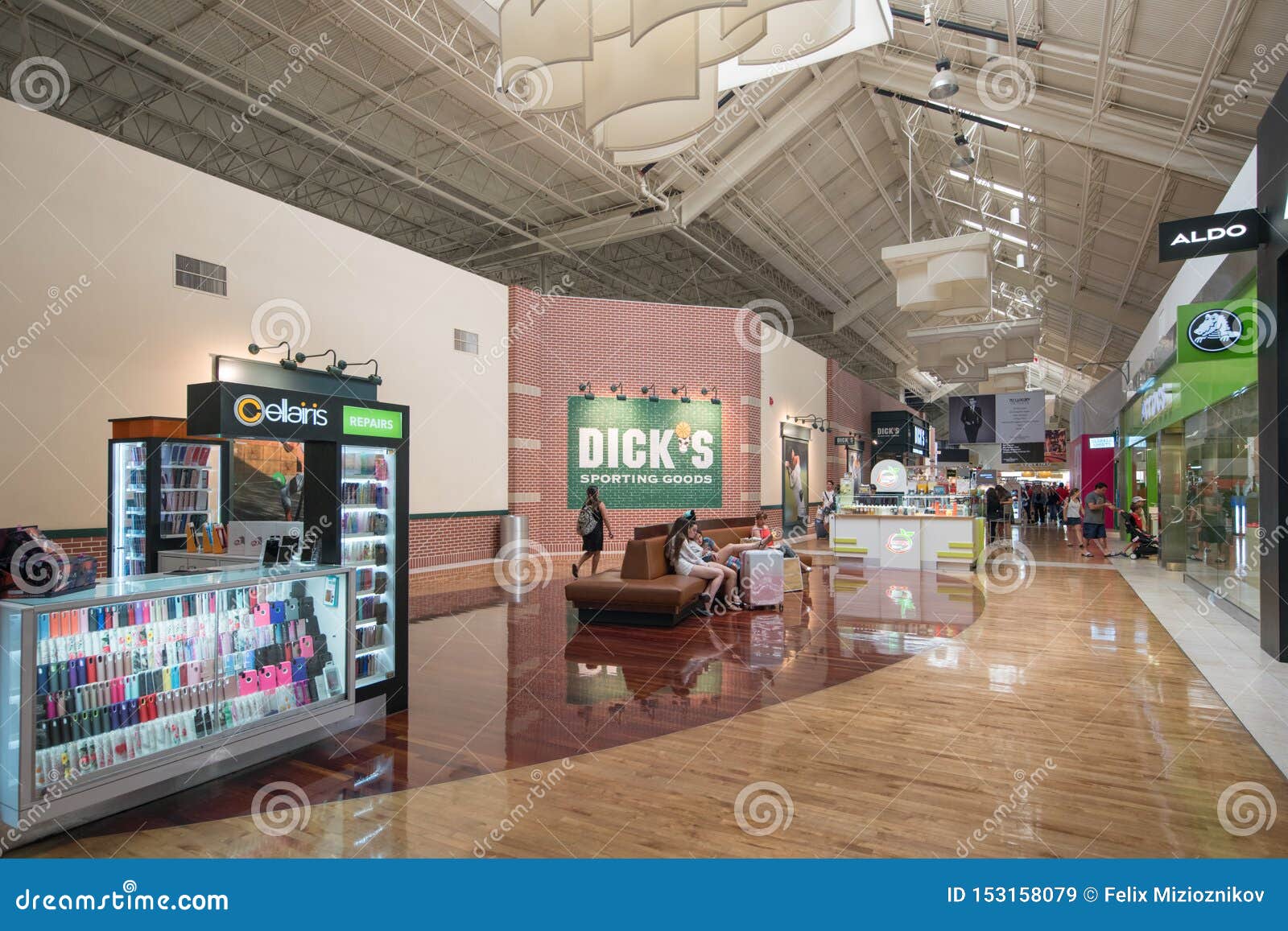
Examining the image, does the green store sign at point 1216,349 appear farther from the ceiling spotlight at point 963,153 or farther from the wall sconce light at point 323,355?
the wall sconce light at point 323,355

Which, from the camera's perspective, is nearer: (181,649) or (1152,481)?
(181,649)

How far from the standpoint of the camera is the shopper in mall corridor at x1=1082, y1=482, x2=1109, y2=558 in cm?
1316

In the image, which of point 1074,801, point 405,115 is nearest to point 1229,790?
point 1074,801

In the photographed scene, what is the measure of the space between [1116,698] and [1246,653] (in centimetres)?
219

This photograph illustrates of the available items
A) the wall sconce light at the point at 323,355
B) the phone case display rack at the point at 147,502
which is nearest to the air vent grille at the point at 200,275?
the wall sconce light at the point at 323,355

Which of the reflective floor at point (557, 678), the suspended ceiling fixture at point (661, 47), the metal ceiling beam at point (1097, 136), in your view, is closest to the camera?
the suspended ceiling fixture at point (661, 47)

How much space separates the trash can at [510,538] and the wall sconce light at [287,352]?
15.0 ft

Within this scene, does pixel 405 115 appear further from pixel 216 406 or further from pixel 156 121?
pixel 216 406

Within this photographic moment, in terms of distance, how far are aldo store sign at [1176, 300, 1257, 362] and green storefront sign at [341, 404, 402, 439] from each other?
22.9 feet

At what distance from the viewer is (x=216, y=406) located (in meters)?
3.95

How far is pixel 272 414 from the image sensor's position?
4059 millimetres

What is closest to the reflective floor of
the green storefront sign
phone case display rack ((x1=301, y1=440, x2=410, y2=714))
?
phone case display rack ((x1=301, y1=440, x2=410, y2=714))

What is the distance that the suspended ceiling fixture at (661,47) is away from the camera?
3.15 m

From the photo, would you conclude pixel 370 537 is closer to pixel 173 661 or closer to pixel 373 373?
pixel 173 661
